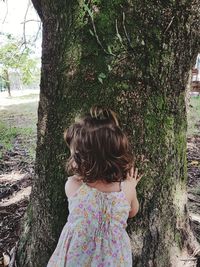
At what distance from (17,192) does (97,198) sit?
2306 mm

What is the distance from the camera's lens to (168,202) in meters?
2.12

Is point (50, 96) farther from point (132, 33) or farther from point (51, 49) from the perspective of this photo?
point (132, 33)

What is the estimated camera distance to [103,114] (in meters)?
1.75

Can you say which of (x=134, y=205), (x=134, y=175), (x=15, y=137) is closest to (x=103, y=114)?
(x=134, y=175)

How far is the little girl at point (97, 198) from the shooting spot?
167cm

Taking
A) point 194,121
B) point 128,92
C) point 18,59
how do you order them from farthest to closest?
point 194,121 < point 18,59 < point 128,92

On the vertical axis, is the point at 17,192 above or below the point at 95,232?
below

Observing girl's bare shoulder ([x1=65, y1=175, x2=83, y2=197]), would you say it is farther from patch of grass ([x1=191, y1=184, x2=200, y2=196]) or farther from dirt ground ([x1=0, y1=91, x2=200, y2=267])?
patch of grass ([x1=191, y1=184, x2=200, y2=196])

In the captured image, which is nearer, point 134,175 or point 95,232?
point 95,232

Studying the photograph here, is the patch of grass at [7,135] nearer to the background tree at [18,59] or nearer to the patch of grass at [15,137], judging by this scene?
the patch of grass at [15,137]

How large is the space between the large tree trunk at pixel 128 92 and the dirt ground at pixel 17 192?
17.9 inches

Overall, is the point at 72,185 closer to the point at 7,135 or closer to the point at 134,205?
the point at 134,205

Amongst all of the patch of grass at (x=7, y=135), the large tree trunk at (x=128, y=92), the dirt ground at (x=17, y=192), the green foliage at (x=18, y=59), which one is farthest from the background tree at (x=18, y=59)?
the large tree trunk at (x=128, y=92)

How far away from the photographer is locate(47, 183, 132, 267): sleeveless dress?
1.71 metres
